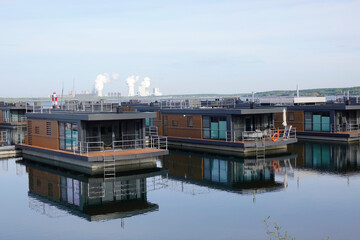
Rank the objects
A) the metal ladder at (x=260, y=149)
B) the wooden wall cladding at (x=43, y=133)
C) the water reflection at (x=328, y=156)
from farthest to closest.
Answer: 1. the metal ladder at (x=260, y=149)
2. the wooden wall cladding at (x=43, y=133)
3. the water reflection at (x=328, y=156)

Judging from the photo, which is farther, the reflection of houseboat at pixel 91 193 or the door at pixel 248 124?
the door at pixel 248 124

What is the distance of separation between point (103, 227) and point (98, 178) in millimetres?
9206

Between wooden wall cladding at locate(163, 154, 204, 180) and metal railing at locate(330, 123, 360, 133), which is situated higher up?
metal railing at locate(330, 123, 360, 133)

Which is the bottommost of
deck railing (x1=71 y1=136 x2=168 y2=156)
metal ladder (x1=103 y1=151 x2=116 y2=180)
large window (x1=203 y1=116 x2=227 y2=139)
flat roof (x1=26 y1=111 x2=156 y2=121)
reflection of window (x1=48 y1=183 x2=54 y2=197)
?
reflection of window (x1=48 y1=183 x2=54 y2=197)

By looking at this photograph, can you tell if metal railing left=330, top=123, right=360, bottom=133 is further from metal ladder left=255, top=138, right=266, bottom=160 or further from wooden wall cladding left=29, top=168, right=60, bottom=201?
wooden wall cladding left=29, top=168, right=60, bottom=201

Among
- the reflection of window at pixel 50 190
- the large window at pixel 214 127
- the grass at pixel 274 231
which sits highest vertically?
the large window at pixel 214 127

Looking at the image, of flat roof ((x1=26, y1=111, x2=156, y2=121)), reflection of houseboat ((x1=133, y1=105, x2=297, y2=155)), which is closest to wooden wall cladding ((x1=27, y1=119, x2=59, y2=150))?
flat roof ((x1=26, y1=111, x2=156, y2=121))

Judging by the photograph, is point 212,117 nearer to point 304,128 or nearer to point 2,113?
point 304,128

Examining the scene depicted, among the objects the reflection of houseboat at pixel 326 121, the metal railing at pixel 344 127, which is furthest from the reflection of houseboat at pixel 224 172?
the metal railing at pixel 344 127

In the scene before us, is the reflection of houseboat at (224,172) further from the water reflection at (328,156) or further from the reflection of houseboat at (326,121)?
the reflection of houseboat at (326,121)

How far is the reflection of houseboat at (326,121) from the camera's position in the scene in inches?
1752

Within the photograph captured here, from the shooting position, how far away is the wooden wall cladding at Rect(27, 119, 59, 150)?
3353cm

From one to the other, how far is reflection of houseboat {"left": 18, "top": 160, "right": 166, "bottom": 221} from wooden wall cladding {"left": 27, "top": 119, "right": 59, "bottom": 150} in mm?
3562

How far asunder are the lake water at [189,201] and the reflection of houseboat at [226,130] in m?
3.52
